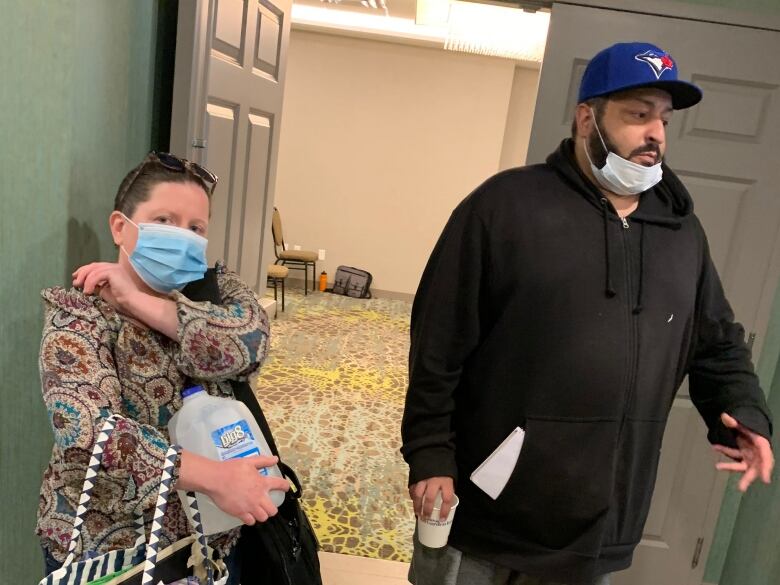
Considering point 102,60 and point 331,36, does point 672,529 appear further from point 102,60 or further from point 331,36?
point 331,36

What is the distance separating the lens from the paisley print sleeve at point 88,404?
35.1 inches

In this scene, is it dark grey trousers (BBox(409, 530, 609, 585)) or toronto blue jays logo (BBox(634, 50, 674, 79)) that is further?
dark grey trousers (BBox(409, 530, 609, 585))

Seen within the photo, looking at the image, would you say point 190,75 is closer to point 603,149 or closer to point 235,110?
point 235,110

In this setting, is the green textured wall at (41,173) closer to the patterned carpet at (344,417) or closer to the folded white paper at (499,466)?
the folded white paper at (499,466)

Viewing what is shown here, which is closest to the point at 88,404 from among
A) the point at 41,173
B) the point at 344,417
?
the point at 41,173

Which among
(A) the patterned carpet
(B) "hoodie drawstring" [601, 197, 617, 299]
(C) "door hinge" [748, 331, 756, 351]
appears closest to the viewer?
(B) "hoodie drawstring" [601, 197, 617, 299]

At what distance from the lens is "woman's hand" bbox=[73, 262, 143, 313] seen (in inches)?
40.3

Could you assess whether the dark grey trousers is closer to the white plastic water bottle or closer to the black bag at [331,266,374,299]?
the white plastic water bottle

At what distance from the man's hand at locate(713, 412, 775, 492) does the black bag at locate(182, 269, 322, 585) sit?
87 cm

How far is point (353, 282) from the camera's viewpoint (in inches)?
271

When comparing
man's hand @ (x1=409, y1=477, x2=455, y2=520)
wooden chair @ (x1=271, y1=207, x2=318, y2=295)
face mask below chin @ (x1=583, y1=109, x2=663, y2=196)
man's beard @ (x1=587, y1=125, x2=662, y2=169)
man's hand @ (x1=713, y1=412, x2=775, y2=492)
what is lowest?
wooden chair @ (x1=271, y1=207, x2=318, y2=295)

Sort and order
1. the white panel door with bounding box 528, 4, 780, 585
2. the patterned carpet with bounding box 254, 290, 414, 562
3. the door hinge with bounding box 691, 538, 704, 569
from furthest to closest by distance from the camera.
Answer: the patterned carpet with bounding box 254, 290, 414, 562 → the door hinge with bounding box 691, 538, 704, 569 → the white panel door with bounding box 528, 4, 780, 585

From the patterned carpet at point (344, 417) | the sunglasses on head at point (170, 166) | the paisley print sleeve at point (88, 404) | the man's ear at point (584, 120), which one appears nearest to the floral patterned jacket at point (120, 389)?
the paisley print sleeve at point (88, 404)

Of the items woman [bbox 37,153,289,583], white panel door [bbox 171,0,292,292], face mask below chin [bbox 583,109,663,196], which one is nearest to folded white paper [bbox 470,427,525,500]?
woman [bbox 37,153,289,583]
